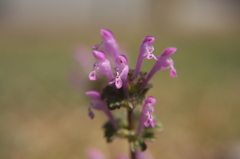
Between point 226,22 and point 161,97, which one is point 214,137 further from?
point 226,22

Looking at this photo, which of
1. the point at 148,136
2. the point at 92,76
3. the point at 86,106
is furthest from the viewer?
the point at 86,106

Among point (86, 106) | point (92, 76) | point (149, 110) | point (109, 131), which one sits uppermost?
point (92, 76)

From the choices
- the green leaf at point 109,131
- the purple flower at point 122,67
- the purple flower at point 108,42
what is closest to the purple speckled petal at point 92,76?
the purple flower at point 122,67

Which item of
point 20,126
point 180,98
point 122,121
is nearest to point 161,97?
point 180,98

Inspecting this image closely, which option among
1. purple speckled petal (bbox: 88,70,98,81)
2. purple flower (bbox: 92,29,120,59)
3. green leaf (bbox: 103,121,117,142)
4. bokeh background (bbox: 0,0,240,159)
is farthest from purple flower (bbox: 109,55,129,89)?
bokeh background (bbox: 0,0,240,159)

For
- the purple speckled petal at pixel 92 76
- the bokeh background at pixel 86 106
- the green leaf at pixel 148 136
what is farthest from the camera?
the bokeh background at pixel 86 106

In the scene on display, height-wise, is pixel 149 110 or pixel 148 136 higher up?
pixel 149 110

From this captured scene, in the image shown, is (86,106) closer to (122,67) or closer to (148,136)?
(148,136)

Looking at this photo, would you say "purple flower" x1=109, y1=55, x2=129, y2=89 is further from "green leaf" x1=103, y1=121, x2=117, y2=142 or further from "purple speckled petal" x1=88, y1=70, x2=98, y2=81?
"green leaf" x1=103, y1=121, x2=117, y2=142

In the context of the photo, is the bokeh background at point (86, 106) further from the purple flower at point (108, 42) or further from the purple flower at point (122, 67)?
the purple flower at point (122, 67)

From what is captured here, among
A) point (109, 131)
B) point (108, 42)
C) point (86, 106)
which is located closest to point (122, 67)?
point (108, 42)

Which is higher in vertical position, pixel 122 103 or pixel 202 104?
pixel 122 103
